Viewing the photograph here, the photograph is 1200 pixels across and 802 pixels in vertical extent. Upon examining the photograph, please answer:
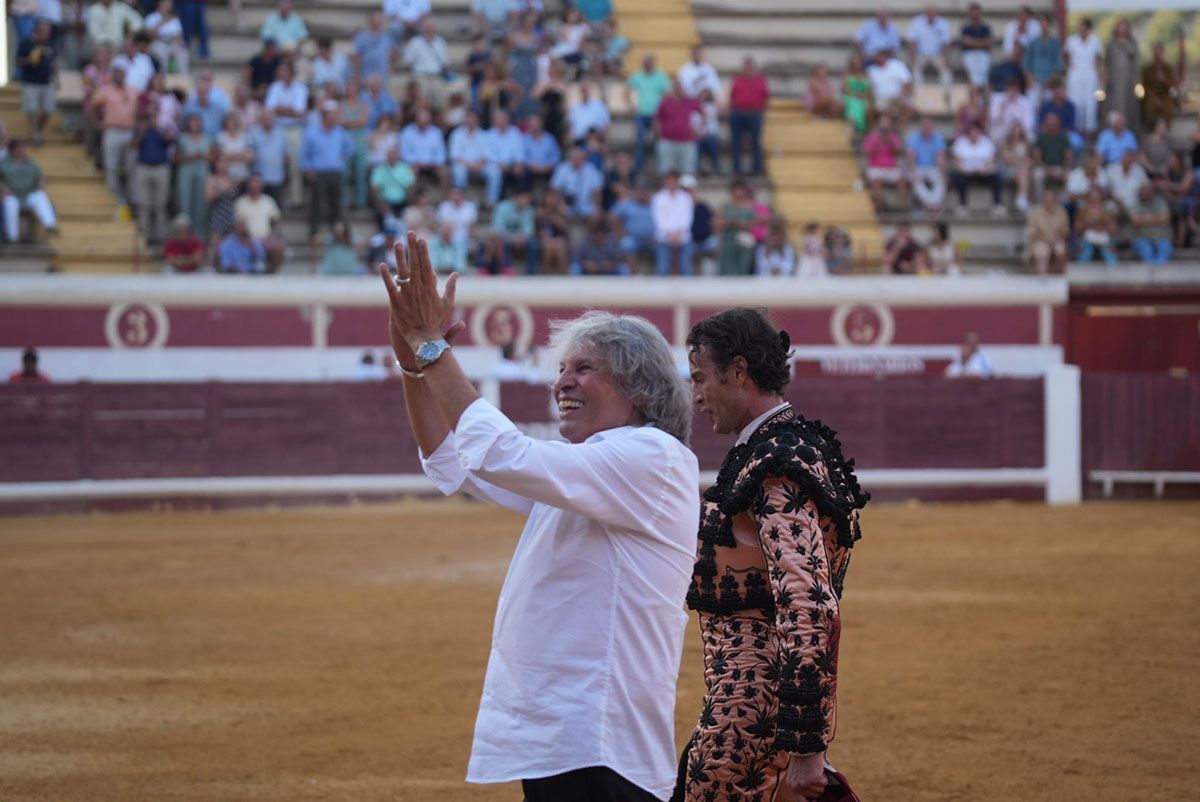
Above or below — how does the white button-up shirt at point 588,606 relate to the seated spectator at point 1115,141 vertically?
below

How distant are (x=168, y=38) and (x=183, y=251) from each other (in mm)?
A: 3449

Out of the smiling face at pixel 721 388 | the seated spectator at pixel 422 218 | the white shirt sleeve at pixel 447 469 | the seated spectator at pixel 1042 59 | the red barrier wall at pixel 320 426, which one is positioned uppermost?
the seated spectator at pixel 1042 59

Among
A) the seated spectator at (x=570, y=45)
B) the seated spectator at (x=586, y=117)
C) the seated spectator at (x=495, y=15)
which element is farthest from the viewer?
the seated spectator at (x=495, y=15)

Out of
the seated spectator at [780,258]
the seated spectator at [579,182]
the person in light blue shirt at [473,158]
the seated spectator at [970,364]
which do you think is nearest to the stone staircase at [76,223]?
the person in light blue shirt at [473,158]

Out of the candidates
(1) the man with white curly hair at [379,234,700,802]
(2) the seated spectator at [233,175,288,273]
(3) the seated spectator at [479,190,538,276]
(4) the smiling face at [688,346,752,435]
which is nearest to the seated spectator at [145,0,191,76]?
(2) the seated spectator at [233,175,288,273]

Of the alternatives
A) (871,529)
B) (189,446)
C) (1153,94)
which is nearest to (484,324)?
(189,446)

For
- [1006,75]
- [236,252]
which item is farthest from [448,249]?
[1006,75]

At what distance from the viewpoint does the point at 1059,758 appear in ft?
20.1

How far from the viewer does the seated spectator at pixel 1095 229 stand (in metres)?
19.3

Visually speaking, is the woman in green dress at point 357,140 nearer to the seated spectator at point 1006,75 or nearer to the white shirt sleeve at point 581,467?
the seated spectator at point 1006,75

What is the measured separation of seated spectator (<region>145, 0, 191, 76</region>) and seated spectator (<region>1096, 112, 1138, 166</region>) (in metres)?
10.9

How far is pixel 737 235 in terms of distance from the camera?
727 inches

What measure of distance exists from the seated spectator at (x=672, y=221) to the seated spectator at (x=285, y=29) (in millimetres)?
4889

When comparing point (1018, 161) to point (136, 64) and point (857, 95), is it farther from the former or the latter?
point (136, 64)
